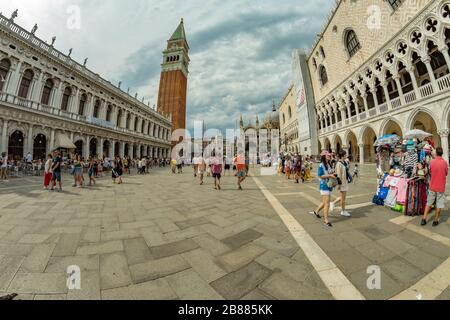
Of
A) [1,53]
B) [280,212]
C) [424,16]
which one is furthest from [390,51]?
[1,53]

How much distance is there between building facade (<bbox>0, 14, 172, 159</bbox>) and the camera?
16594 millimetres

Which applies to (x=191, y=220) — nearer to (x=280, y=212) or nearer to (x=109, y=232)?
(x=109, y=232)

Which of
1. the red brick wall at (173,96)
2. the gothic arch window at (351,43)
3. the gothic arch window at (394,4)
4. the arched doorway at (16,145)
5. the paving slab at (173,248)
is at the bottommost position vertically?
the paving slab at (173,248)

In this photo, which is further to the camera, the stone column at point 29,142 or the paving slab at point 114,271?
the stone column at point 29,142

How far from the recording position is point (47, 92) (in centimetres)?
2056

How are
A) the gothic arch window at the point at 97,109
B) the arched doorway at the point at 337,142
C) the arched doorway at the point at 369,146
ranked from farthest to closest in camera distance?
the arched doorway at the point at 337,142, the gothic arch window at the point at 97,109, the arched doorway at the point at 369,146

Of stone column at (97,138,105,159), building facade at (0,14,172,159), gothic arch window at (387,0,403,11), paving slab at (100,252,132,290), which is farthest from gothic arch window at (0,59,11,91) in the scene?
gothic arch window at (387,0,403,11)

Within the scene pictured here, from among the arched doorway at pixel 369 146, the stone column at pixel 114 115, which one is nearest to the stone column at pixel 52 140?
the stone column at pixel 114 115

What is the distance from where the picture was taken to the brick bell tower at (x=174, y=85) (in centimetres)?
5822

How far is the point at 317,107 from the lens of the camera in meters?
35.7

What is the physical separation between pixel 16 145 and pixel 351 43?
40.1 meters

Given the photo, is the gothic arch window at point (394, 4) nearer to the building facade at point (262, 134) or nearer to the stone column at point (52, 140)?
the stone column at point (52, 140)

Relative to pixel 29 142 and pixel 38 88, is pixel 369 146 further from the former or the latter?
pixel 38 88
